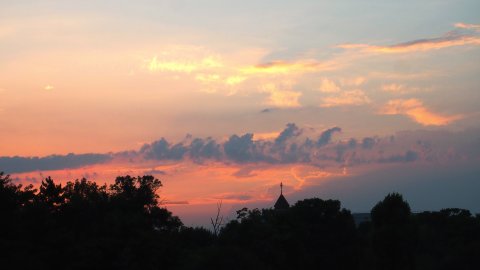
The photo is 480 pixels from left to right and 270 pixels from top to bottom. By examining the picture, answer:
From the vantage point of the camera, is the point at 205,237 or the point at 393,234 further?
the point at 205,237

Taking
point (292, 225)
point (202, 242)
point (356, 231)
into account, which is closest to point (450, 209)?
point (356, 231)

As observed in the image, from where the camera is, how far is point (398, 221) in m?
65.0

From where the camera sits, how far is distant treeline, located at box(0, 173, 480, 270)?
186ft

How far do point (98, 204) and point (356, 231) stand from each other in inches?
1173

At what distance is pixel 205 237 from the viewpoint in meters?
84.2

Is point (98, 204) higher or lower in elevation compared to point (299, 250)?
higher

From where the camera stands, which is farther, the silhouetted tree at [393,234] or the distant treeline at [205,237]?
the silhouetted tree at [393,234]

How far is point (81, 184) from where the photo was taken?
3319 inches

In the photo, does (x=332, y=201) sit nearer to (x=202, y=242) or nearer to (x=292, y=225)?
(x=292, y=225)

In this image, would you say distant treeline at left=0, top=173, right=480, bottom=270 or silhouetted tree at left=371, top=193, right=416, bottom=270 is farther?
silhouetted tree at left=371, top=193, right=416, bottom=270

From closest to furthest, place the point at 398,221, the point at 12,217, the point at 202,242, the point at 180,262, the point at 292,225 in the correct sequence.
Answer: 1. the point at 12,217
2. the point at 180,262
3. the point at 398,221
4. the point at 292,225
5. the point at 202,242

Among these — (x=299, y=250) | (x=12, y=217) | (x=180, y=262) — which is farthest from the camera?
(x=299, y=250)

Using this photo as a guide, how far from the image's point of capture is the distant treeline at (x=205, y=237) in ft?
186

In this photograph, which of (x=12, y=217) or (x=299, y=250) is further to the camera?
(x=299, y=250)
